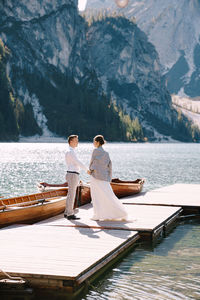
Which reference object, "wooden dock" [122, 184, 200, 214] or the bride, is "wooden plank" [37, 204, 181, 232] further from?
"wooden dock" [122, 184, 200, 214]

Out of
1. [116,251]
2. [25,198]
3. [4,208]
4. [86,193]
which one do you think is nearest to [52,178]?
[86,193]

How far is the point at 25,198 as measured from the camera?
18.5m

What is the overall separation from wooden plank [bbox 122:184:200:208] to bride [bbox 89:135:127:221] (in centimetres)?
621

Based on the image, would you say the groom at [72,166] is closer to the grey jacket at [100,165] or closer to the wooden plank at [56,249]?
the grey jacket at [100,165]

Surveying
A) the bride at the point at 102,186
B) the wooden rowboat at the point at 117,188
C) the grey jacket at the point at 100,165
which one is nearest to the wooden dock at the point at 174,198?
the wooden rowboat at the point at 117,188

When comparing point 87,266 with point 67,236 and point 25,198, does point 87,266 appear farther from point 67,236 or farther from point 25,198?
point 25,198

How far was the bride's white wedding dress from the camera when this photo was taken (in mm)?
15953

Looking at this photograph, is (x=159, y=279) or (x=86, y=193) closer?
(x=159, y=279)

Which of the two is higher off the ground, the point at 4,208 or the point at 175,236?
the point at 4,208

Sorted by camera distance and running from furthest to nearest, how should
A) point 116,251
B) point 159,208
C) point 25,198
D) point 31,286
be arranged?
point 159,208 < point 25,198 < point 116,251 < point 31,286

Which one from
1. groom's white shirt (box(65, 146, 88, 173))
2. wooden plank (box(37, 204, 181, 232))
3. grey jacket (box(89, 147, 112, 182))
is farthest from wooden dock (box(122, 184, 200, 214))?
groom's white shirt (box(65, 146, 88, 173))

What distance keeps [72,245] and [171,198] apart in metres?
13.0

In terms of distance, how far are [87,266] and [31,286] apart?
4.52 ft

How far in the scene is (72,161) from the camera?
51.9 feet
